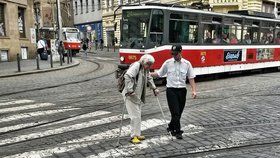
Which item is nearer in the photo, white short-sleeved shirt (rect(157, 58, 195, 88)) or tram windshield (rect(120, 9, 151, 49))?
white short-sleeved shirt (rect(157, 58, 195, 88))

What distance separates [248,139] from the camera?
702 centimetres

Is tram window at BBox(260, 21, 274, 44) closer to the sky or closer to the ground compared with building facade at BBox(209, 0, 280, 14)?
closer to the ground

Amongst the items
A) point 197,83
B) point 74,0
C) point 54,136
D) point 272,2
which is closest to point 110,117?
point 54,136

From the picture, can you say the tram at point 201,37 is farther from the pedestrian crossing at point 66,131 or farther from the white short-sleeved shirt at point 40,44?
the white short-sleeved shirt at point 40,44

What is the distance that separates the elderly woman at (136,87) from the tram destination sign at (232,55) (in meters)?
11.5

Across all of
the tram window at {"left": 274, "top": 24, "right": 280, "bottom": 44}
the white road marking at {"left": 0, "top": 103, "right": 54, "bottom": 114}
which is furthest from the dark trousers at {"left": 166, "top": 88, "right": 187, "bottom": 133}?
the tram window at {"left": 274, "top": 24, "right": 280, "bottom": 44}

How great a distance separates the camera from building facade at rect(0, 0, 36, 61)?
89.6 ft

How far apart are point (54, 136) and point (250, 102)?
20.2 feet

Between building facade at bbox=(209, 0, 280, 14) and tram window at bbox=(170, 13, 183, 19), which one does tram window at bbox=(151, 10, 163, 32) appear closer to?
tram window at bbox=(170, 13, 183, 19)

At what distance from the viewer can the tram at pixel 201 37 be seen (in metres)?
14.4

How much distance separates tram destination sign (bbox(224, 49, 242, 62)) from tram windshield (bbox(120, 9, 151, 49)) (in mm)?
4994

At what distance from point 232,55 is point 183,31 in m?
3.97

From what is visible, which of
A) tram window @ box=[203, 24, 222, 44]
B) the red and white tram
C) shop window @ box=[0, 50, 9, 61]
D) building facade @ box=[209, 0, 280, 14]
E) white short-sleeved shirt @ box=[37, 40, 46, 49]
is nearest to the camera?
tram window @ box=[203, 24, 222, 44]

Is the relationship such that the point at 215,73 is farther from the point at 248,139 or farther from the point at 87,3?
the point at 87,3
